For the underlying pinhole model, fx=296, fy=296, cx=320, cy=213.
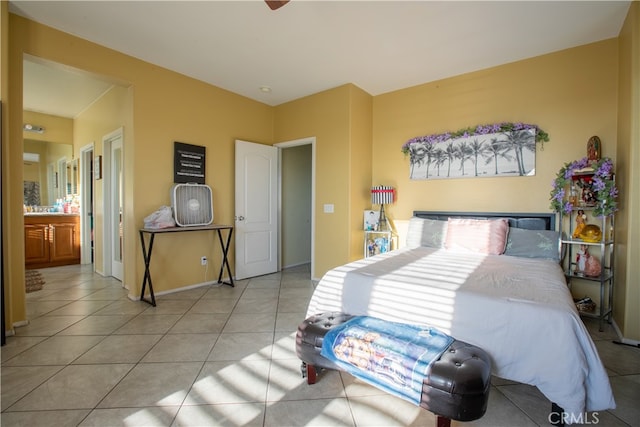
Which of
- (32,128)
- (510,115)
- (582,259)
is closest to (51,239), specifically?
(32,128)

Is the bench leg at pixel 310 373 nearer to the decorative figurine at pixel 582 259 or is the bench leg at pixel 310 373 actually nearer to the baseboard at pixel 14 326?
the baseboard at pixel 14 326

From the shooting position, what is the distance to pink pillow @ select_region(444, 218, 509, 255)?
3086 mm

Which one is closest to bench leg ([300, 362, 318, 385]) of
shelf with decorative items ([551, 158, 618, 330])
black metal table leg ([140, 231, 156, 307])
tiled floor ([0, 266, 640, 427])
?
tiled floor ([0, 266, 640, 427])

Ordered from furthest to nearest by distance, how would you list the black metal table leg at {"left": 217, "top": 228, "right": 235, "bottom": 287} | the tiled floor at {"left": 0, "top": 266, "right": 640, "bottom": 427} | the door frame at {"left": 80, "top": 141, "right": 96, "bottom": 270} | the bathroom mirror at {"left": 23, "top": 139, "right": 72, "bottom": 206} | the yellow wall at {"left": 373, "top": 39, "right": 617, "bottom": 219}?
the bathroom mirror at {"left": 23, "top": 139, "right": 72, "bottom": 206}
the door frame at {"left": 80, "top": 141, "right": 96, "bottom": 270}
the black metal table leg at {"left": 217, "top": 228, "right": 235, "bottom": 287}
the yellow wall at {"left": 373, "top": 39, "right": 617, "bottom": 219}
the tiled floor at {"left": 0, "top": 266, "right": 640, "bottom": 427}

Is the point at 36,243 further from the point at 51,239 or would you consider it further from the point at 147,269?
the point at 147,269

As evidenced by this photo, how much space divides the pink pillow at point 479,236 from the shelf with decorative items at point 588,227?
0.53 meters

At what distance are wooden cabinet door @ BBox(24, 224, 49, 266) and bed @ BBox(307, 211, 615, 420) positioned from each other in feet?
18.2

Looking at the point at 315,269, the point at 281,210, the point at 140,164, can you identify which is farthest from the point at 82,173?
the point at 315,269

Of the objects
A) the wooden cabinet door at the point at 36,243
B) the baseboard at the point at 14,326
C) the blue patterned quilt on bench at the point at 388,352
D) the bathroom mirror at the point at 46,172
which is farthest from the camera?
the bathroom mirror at the point at 46,172

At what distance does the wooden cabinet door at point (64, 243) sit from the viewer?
17.3 ft

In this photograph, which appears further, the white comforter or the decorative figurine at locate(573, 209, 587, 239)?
the decorative figurine at locate(573, 209, 587, 239)

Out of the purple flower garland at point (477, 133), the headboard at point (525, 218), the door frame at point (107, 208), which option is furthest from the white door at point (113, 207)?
the headboard at point (525, 218)

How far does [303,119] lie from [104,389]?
396 cm

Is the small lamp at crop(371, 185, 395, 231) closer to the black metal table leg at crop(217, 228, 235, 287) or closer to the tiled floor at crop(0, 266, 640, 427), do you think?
the tiled floor at crop(0, 266, 640, 427)
